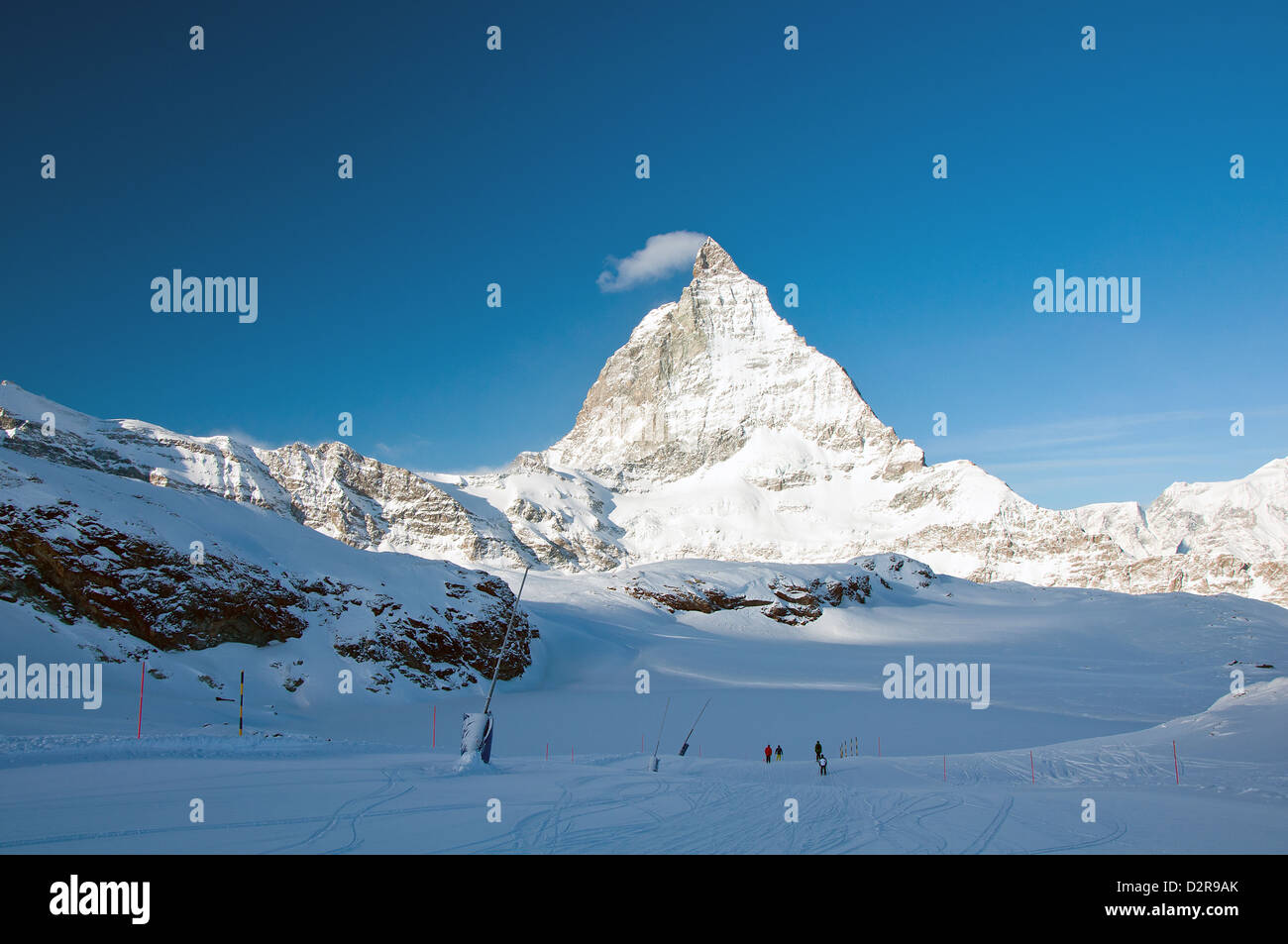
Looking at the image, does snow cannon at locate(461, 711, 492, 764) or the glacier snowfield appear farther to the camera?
snow cannon at locate(461, 711, 492, 764)

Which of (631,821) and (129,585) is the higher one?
(129,585)

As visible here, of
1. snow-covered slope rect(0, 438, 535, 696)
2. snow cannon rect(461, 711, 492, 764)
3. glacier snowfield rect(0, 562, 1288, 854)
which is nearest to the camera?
glacier snowfield rect(0, 562, 1288, 854)

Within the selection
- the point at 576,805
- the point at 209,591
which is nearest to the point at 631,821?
the point at 576,805

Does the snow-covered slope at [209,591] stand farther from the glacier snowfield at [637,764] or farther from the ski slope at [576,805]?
the ski slope at [576,805]

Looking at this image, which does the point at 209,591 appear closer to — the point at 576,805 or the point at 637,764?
the point at 637,764

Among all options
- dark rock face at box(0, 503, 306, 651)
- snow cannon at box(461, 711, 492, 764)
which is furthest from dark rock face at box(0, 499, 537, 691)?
snow cannon at box(461, 711, 492, 764)

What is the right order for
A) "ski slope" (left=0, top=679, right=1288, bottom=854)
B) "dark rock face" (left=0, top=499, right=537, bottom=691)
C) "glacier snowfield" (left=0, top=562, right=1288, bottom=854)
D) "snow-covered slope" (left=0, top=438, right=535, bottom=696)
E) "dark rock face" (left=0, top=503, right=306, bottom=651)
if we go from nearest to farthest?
1. "ski slope" (left=0, top=679, right=1288, bottom=854)
2. "glacier snowfield" (left=0, top=562, right=1288, bottom=854)
3. "dark rock face" (left=0, top=503, right=306, bottom=651)
4. "snow-covered slope" (left=0, top=438, right=535, bottom=696)
5. "dark rock face" (left=0, top=499, right=537, bottom=691)

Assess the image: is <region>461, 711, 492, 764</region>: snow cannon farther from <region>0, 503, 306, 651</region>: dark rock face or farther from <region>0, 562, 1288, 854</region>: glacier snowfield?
<region>0, 503, 306, 651</region>: dark rock face

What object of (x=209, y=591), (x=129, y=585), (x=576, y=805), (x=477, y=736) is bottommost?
(x=576, y=805)
